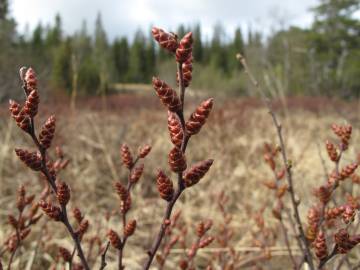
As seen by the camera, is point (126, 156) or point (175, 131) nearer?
point (175, 131)

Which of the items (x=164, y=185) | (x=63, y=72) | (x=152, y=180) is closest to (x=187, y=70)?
(x=164, y=185)

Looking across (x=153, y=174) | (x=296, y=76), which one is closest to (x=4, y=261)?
(x=153, y=174)

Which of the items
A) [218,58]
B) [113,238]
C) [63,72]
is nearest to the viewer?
[113,238]

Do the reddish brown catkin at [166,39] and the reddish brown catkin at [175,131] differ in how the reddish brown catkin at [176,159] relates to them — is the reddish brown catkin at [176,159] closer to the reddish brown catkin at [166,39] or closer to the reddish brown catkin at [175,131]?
the reddish brown catkin at [175,131]

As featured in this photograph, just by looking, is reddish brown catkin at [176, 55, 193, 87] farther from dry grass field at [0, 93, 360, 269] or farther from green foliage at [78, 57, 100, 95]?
green foliage at [78, 57, 100, 95]

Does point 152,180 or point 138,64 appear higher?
point 138,64

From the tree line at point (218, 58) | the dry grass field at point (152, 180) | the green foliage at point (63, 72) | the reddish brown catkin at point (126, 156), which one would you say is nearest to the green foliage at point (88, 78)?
the tree line at point (218, 58)

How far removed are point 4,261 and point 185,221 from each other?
5.00ft

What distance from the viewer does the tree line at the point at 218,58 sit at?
7.47 meters

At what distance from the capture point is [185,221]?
11.5 ft

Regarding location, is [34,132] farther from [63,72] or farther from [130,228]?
[63,72]

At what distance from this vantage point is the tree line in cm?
747

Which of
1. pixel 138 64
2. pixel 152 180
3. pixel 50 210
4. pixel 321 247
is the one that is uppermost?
pixel 138 64

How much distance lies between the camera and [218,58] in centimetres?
6025
